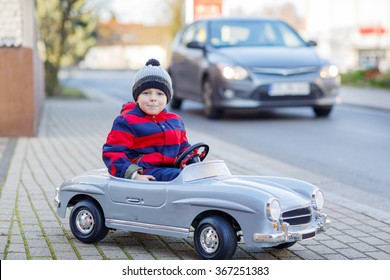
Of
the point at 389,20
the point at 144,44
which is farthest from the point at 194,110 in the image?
the point at 144,44

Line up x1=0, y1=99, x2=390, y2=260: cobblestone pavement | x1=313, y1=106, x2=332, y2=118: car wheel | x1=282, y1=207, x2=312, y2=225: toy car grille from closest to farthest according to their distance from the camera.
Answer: x1=282, y1=207, x2=312, y2=225: toy car grille
x1=0, y1=99, x2=390, y2=260: cobblestone pavement
x1=313, y1=106, x2=332, y2=118: car wheel

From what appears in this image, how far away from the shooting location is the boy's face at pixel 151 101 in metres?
5.48

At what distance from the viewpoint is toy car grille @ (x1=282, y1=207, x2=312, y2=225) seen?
4.94 meters

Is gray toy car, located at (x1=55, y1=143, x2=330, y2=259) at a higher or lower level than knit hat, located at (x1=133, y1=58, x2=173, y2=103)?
lower

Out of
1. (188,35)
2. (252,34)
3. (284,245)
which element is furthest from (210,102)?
(284,245)

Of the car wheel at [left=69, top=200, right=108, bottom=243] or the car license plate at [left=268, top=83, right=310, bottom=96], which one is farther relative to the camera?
the car license plate at [left=268, top=83, right=310, bottom=96]

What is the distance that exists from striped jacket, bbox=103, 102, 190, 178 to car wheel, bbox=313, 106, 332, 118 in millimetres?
10528

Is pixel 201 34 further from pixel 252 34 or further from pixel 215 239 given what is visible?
pixel 215 239

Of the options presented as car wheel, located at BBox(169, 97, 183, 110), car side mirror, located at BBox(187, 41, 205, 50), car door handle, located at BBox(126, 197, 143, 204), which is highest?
car side mirror, located at BBox(187, 41, 205, 50)

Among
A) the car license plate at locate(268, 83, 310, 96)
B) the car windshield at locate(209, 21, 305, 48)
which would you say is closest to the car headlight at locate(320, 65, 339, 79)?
the car license plate at locate(268, 83, 310, 96)

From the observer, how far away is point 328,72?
50.0 feet

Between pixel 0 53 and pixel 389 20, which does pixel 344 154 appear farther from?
pixel 389 20

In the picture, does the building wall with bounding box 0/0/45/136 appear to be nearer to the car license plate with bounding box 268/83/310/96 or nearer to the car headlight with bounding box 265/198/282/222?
the car license plate with bounding box 268/83/310/96

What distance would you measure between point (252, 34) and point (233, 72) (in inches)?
66.4
